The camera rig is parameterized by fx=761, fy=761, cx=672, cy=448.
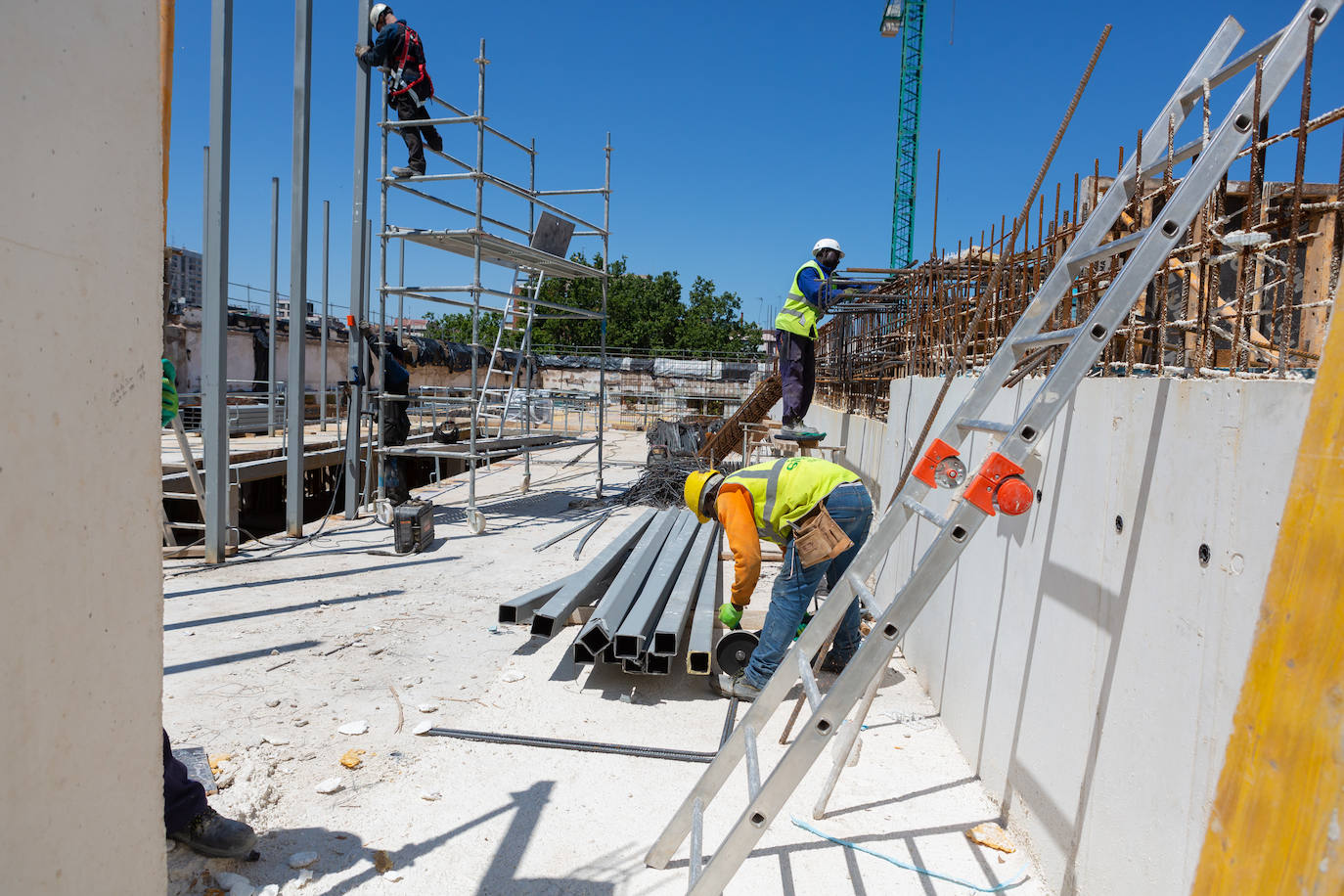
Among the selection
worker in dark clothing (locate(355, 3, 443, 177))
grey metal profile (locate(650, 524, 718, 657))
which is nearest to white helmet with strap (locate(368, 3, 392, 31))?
worker in dark clothing (locate(355, 3, 443, 177))

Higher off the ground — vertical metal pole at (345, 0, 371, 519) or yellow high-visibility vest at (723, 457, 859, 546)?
vertical metal pole at (345, 0, 371, 519)

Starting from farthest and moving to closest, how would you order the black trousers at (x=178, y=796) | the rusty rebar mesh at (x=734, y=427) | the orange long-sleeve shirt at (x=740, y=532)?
1. the rusty rebar mesh at (x=734, y=427)
2. the orange long-sleeve shirt at (x=740, y=532)
3. the black trousers at (x=178, y=796)

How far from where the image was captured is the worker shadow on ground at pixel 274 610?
17.0ft

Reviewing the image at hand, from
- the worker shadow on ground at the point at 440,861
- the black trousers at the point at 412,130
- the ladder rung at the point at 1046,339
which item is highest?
the black trousers at the point at 412,130

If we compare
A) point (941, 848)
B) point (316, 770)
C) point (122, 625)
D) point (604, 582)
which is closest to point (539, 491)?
point (604, 582)

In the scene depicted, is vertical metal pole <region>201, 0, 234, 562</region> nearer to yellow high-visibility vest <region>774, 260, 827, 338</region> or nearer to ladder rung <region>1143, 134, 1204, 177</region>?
yellow high-visibility vest <region>774, 260, 827, 338</region>

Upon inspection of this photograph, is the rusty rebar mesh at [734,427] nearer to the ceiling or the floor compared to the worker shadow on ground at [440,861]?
nearer to the ceiling

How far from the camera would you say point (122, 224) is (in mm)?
1505

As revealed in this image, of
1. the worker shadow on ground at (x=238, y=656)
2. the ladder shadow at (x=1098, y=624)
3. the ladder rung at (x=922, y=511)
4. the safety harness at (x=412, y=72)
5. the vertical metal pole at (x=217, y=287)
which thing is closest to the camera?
the ladder shadow at (x=1098, y=624)

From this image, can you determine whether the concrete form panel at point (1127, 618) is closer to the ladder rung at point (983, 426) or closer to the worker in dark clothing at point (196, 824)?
the ladder rung at point (983, 426)

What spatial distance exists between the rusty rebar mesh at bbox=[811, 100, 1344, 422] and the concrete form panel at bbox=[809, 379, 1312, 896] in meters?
0.28

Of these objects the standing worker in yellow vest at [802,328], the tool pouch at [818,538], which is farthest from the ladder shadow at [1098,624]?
the standing worker in yellow vest at [802,328]

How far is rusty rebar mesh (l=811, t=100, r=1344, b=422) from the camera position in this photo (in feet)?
6.99

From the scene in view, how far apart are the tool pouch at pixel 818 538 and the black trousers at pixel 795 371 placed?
389 cm
